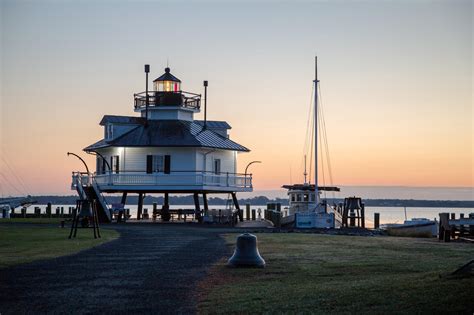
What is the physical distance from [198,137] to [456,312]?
45.4 metres

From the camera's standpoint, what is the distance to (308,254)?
24.4 meters

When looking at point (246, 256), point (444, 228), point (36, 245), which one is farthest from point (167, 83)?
point (246, 256)

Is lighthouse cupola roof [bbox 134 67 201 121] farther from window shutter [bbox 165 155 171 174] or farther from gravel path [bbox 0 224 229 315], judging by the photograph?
gravel path [bbox 0 224 229 315]

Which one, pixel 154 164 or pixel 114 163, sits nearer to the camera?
pixel 154 164

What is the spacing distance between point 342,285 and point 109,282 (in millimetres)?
4957

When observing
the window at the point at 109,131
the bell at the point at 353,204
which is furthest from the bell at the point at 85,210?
the bell at the point at 353,204

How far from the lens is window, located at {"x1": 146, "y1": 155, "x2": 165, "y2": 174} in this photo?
2172 inches

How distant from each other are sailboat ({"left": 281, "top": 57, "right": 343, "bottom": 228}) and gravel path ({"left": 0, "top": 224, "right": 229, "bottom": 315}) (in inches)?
1061

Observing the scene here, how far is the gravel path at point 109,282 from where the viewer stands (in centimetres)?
1365

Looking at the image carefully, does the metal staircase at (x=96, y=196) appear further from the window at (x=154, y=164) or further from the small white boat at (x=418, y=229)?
the small white boat at (x=418, y=229)

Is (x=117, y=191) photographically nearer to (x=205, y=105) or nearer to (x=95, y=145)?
(x=95, y=145)

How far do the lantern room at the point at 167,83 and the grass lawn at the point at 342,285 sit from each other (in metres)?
35.4

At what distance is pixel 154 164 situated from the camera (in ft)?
182

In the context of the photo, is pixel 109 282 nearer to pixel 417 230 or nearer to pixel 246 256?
pixel 246 256
